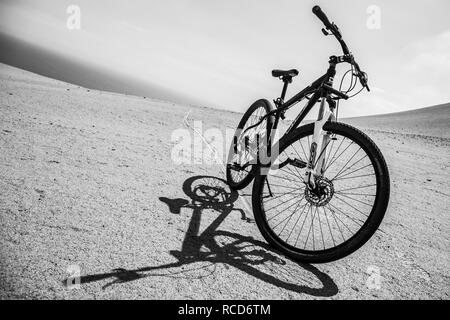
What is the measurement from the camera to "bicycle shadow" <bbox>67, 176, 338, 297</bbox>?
2.41m

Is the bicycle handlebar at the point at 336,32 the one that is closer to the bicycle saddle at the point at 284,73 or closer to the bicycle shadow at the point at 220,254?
the bicycle saddle at the point at 284,73

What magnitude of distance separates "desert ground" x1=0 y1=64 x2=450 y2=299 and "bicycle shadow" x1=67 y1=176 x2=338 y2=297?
1 centimetres

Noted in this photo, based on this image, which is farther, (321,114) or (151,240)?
(321,114)

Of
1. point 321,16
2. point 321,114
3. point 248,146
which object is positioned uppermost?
point 321,16

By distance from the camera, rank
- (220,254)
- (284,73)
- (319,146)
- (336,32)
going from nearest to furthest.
A: 1. (220,254)
2. (336,32)
3. (319,146)
4. (284,73)

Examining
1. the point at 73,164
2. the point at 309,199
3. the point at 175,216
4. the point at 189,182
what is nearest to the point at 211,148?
the point at 189,182

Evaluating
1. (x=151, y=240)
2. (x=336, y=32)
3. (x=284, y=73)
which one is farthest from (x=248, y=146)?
(x=151, y=240)

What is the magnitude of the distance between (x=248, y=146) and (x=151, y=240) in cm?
249

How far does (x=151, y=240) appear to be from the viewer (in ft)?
9.39

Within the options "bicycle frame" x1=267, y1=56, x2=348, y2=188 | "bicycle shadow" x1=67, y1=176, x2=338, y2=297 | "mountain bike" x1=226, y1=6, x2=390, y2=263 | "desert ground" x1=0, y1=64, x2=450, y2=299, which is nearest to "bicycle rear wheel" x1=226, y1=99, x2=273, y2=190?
"mountain bike" x1=226, y1=6, x2=390, y2=263

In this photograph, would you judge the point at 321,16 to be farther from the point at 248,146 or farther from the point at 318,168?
the point at 248,146

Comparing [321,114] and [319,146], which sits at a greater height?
[321,114]

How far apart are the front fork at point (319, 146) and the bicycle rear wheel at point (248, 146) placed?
3.48ft

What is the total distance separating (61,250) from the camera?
2459 mm
